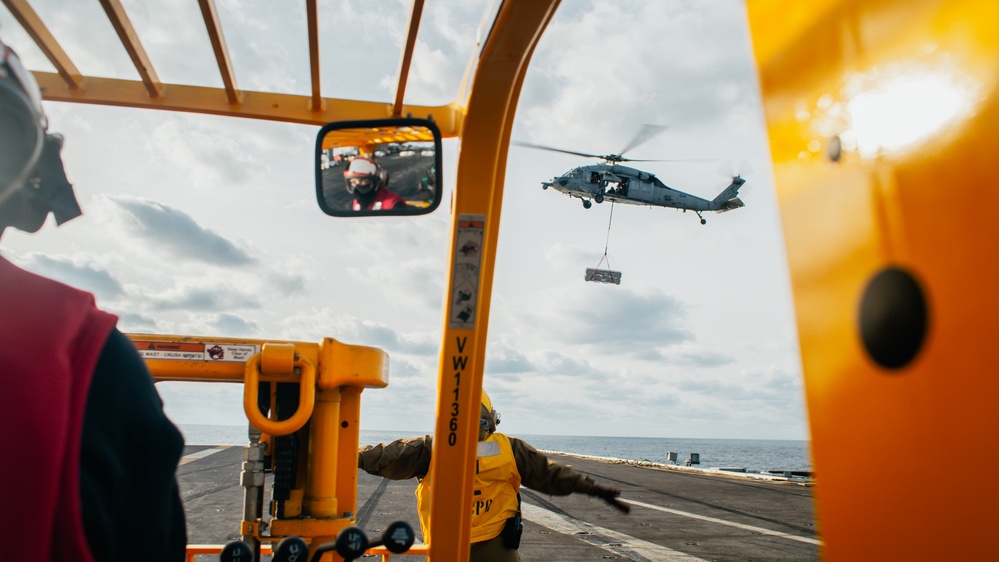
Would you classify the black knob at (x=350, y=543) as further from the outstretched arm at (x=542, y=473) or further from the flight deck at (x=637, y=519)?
the flight deck at (x=637, y=519)

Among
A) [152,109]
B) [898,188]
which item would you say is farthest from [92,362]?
[152,109]

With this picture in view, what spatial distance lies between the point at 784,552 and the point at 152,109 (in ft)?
31.0

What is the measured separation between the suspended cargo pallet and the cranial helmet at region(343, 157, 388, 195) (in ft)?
84.4

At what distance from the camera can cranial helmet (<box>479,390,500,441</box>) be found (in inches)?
168

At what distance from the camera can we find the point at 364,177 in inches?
100

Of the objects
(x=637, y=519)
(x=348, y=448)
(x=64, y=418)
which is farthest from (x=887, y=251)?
(x=637, y=519)

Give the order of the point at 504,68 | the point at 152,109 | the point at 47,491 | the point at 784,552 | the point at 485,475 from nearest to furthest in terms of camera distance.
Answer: the point at 47,491, the point at 504,68, the point at 152,109, the point at 485,475, the point at 784,552

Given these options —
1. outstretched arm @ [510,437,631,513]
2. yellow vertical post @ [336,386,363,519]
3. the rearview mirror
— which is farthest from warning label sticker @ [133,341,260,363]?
outstretched arm @ [510,437,631,513]

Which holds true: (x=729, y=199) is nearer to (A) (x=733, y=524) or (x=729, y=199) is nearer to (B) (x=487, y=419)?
(A) (x=733, y=524)

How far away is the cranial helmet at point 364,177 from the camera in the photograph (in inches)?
99.8

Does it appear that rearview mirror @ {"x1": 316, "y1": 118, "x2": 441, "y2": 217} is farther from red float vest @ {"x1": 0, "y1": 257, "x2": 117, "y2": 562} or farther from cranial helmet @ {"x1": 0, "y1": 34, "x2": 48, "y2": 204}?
red float vest @ {"x1": 0, "y1": 257, "x2": 117, "y2": 562}

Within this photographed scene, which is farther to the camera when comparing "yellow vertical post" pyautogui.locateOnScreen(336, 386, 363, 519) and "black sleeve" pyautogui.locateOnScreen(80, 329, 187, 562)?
"yellow vertical post" pyautogui.locateOnScreen(336, 386, 363, 519)

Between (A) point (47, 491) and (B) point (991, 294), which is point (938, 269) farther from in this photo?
(A) point (47, 491)

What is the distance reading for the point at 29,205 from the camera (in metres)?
1.12
